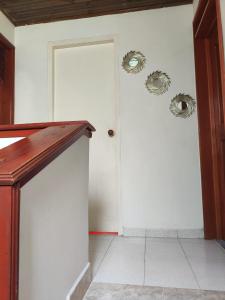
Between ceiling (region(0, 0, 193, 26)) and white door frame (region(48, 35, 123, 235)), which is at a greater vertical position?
ceiling (region(0, 0, 193, 26))

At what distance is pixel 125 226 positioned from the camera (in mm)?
2514

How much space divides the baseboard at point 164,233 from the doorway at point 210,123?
10 cm

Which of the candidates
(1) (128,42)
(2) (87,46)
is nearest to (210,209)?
(1) (128,42)

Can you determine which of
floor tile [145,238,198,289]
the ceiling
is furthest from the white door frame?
floor tile [145,238,198,289]

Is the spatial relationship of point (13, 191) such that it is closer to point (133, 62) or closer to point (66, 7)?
point (133, 62)

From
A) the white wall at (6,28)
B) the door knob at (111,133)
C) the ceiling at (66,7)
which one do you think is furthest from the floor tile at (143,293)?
the white wall at (6,28)

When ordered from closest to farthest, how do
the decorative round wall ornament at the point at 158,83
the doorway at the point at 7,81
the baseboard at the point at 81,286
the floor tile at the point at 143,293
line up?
1. the baseboard at the point at 81,286
2. the floor tile at the point at 143,293
3. the decorative round wall ornament at the point at 158,83
4. the doorway at the point at 7,81

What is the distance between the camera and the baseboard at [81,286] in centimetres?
114

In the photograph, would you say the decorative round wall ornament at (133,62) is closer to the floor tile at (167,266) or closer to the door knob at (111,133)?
the door knob at (111,133)

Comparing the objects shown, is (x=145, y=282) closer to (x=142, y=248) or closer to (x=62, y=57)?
(x=142, y=248)

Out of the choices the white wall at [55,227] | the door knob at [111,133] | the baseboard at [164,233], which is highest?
the door knob at [111,133]

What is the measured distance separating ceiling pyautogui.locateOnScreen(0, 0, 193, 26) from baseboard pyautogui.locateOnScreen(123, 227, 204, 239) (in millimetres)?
2399

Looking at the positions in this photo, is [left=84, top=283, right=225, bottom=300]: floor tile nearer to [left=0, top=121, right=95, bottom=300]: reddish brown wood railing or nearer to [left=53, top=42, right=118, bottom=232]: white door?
[left=0, top=121, right=95, bottom=300]: reddish brown wood railing

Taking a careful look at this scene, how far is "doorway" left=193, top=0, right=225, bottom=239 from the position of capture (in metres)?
2.30
